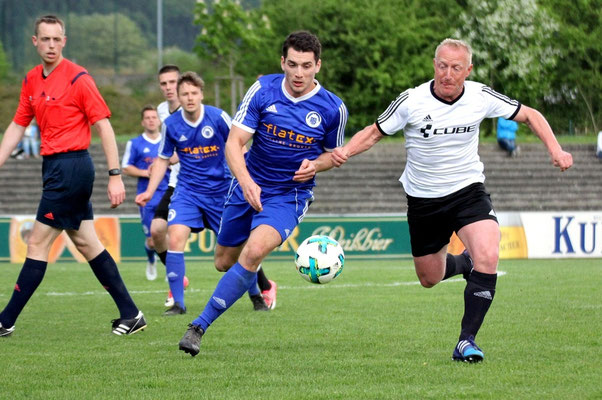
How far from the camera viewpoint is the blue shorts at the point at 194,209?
10.1m

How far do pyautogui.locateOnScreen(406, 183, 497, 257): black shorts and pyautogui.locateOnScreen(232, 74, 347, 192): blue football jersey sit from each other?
80 cm

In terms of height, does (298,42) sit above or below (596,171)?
above

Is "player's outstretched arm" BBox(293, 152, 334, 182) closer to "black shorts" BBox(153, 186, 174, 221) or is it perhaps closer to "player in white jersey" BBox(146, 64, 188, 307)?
"player in white jersey" BBox(146, 64, 188, 307)

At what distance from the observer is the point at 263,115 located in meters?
7.32

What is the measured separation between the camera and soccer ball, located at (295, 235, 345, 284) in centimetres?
745

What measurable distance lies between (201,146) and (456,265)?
320 centimetres

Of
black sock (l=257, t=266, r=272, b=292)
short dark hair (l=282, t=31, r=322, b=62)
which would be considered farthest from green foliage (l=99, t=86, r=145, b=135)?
short dark hair (l=282, t=31, r=322, b=62)

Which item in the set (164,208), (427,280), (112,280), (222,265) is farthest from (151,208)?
(427,280)

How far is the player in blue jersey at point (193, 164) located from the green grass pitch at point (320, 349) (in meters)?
0.88

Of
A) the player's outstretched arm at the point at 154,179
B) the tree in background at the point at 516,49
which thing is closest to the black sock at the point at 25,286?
the player's outstretched arm at the point at 154,179

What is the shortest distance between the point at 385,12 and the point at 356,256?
74.4 feet

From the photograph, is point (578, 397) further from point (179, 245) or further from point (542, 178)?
point (542, 178)

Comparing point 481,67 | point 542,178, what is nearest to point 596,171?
point 542,178

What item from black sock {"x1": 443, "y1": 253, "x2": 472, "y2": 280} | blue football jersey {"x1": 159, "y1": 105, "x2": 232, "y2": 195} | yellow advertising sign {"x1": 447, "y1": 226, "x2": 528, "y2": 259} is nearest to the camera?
black sock {"x1": 443, "y1": 253, "x2": 472, "y2": 280}
